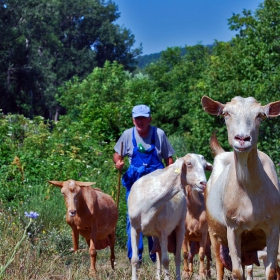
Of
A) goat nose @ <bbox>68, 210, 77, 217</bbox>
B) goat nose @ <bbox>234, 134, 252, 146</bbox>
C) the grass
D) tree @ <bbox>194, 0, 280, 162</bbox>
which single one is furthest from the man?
tree @ <bbox>194, 0, 280, 162</bbox>

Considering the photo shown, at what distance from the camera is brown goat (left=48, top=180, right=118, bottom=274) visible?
1021 centimetres

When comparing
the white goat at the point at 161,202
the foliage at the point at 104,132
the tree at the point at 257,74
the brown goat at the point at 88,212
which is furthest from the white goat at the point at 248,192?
the tree at the point at 257,74

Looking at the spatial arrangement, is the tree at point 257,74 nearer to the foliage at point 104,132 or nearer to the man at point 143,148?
the foliage at point 104,132

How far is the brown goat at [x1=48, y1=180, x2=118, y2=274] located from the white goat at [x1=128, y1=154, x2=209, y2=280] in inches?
52.9

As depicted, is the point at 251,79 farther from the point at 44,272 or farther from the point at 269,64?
the point at 44,272

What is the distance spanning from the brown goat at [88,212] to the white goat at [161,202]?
1343 millimetres

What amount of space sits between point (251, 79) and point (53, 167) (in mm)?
6607

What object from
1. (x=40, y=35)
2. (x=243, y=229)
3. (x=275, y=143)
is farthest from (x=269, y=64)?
(x=40, y=35)

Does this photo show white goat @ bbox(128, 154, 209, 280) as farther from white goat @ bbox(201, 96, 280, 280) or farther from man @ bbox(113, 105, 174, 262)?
white goat @ bbox(201, 96, 280, 280)

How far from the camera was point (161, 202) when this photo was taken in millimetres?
8719

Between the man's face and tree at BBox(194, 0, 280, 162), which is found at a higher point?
tree at BBox(194, 0, 280, 162)

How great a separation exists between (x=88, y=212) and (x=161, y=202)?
211cm

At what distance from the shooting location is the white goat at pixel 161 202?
8703 mm

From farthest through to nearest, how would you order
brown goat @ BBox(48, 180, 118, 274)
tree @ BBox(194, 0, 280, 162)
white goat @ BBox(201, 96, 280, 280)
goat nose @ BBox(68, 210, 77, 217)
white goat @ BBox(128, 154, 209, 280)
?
tree @ BBox(194, 0, 280, 162) → brown goat @ BBox(48, 180, 118, 274) → goat nose @ BBox(68, 210, 77, 217) → white goat @ BBox(128, 154, 209, 280) → white goat @ BBox(201, 96, 280, 280)
